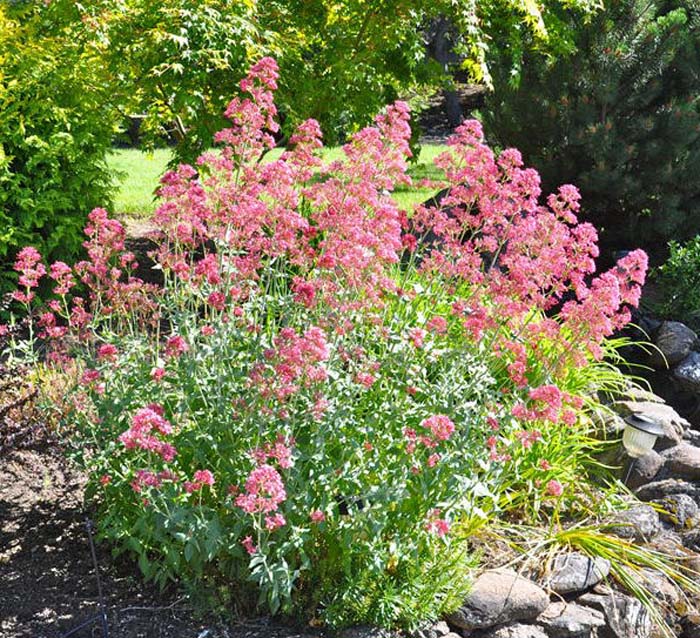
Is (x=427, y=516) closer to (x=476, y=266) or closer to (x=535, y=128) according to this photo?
(x=476, y=266)

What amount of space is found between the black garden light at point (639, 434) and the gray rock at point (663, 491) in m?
0.21

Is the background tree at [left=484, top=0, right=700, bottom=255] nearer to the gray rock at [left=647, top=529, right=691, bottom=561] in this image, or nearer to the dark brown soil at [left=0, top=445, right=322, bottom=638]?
the gray rock at [left=647, top=529, right=691, bottom=561]

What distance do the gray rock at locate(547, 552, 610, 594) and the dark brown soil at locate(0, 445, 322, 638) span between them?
1222mm

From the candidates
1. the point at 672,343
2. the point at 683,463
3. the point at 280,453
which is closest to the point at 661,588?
the point at 683,463

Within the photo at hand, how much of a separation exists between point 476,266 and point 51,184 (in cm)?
397

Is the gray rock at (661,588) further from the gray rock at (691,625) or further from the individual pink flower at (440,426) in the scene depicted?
the individual pink flower at (440,426)

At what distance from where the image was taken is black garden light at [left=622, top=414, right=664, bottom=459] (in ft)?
14.6

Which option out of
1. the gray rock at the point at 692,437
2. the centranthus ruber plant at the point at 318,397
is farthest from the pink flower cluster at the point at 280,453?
the gray rock at the point at 692,437

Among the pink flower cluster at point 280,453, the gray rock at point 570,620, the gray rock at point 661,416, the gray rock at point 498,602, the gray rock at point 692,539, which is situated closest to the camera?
the pink flower cluster at point 280,453

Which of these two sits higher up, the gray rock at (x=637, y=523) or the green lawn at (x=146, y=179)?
the gray rock at (x=637, y=523)

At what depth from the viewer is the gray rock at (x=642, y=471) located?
470 cm

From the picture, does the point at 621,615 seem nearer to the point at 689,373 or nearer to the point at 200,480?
the point at 200,480

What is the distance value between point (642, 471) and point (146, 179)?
9.10m

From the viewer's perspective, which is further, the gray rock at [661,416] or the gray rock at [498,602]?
the gray rock at [661,416]
